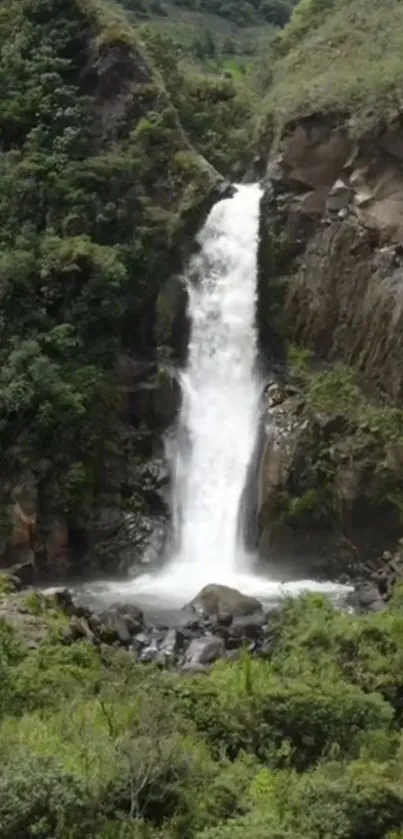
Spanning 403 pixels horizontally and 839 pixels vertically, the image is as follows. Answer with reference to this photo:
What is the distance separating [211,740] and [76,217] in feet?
64.0

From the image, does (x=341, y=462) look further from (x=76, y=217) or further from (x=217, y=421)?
(x=76, y=217)

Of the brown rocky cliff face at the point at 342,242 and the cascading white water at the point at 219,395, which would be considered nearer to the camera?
the cascading white water at the point at 219,395

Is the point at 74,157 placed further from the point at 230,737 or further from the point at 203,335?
the point at 230,737

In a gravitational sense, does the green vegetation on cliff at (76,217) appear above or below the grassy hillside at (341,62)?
below

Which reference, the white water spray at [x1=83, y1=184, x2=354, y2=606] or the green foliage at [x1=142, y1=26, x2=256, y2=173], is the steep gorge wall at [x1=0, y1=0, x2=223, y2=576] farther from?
the green foliage at [x1=142, y1=26, x2=256, y2=173]

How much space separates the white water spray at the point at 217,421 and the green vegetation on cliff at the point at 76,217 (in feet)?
4.02

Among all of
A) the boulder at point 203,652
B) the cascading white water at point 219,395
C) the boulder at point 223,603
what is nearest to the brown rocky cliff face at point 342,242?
the cascading white water at point 219,395

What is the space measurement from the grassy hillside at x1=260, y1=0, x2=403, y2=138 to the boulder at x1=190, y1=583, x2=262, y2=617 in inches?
582

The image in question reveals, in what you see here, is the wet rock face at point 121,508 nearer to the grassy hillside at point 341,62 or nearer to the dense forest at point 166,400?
the dense forest at point 166,400

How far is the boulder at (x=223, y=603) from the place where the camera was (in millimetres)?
21219

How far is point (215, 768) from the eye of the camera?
38.8 feet

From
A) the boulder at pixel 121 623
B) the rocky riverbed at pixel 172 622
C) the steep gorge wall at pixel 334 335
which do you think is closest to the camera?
the rocky riverbed at pixel 172 622

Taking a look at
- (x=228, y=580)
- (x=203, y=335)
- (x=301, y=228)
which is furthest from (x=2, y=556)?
(x=301, y=228)

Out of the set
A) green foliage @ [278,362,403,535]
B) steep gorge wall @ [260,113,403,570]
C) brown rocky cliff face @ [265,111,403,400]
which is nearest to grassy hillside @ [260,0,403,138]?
steep gorge wall @ [260,113,403,570]
